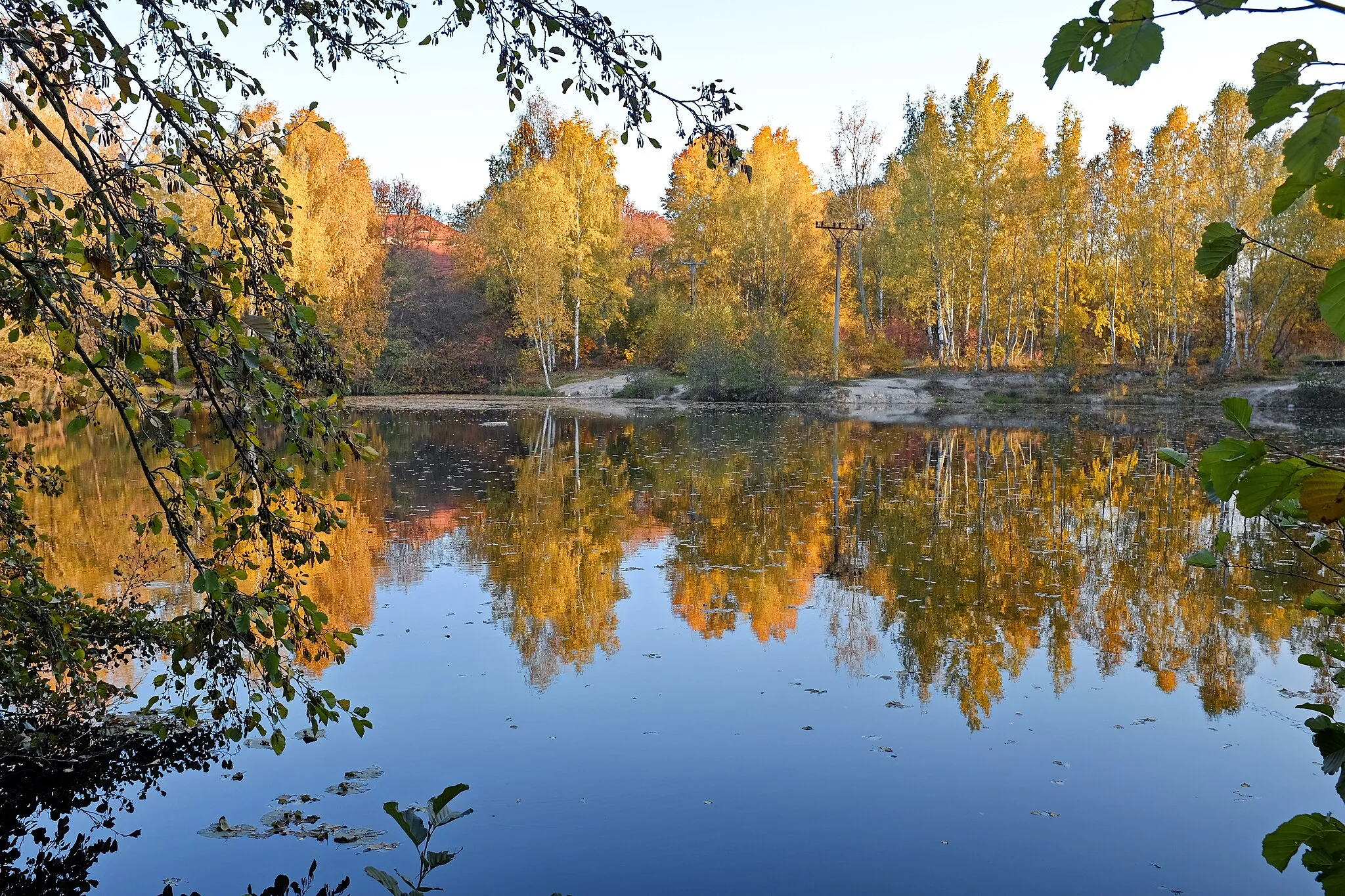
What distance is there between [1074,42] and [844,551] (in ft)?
32.5

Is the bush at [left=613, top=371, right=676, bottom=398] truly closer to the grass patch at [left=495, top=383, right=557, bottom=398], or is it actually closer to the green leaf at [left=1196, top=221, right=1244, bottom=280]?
the grass patch at [left=495, top=383, right=557, bottom=398]

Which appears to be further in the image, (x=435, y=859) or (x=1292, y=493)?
(x=435, y=859)

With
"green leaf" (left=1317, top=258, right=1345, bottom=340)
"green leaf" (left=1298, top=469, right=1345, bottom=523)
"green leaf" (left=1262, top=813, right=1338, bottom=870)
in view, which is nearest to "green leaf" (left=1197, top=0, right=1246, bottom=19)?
"green leaf" (left=1317, top=258, right=1345, bottom=340)

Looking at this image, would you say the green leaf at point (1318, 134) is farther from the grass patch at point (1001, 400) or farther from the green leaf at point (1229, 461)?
the grass patch at point (1001, 400)

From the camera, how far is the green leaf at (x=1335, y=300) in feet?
4.06

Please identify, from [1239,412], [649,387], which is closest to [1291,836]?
[1239,412]

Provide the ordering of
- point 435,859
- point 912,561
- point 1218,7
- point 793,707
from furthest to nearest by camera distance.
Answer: point 912,561
point 793,707
point 435,859
point 1218,7

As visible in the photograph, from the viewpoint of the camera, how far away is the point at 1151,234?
31938mm

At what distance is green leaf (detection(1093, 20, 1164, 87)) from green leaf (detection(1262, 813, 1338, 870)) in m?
1.18

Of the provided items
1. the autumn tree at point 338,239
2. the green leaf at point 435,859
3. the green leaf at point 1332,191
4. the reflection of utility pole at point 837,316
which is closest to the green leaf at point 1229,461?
the green leaf at point 1332,191

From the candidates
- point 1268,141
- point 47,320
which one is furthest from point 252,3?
point 1268,141

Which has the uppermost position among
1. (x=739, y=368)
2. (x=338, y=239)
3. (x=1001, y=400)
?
(x=338, y=239)

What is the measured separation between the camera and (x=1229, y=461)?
1.49 meters

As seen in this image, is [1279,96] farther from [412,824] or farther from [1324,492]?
[412,824]
